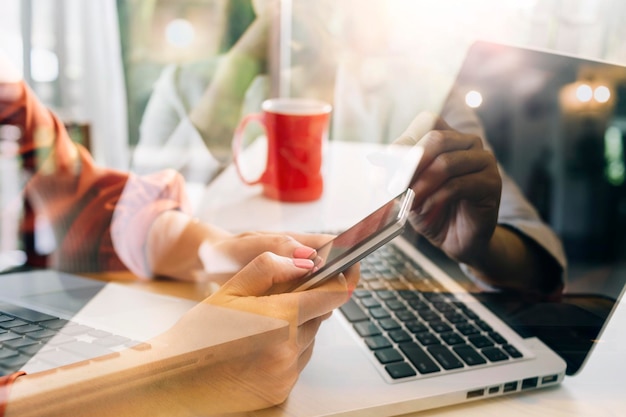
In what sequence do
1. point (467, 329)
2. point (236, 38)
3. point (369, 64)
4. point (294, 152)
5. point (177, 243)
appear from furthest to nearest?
point (236, 38), point (369, 64), point (294, 152), point (177, 243), point (467, 329)

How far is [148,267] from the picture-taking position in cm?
52

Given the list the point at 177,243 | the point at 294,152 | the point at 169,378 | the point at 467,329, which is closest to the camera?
the point at 169,378

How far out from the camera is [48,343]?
1.03 feet

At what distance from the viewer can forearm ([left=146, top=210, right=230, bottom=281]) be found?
51 centimetres

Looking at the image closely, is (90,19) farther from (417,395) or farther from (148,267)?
(417,395)

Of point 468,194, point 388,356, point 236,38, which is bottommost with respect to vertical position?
point 388,356

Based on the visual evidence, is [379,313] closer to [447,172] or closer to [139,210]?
[447,172]

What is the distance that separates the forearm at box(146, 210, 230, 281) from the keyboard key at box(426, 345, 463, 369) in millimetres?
217

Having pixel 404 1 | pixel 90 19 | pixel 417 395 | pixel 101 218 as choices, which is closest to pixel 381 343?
pixel 417 395

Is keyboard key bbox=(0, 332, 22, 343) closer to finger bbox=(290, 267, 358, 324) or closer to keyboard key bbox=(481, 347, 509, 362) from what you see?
finger bbox=(290, 267, 358, 324)

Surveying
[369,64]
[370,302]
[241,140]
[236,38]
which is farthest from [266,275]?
[236,38]

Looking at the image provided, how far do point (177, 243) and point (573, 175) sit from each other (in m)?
0.36

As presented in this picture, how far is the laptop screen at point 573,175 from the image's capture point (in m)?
0.37

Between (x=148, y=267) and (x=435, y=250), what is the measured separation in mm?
269
